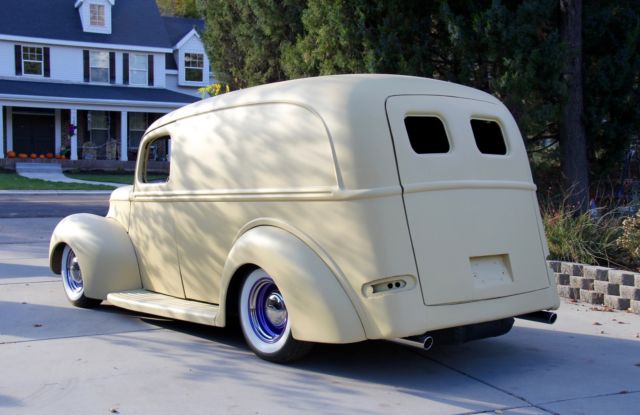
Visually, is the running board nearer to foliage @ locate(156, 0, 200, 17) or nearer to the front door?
the front door

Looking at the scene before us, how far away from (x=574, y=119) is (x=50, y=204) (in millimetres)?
14001

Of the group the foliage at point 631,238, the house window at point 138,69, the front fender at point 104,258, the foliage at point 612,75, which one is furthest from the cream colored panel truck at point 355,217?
the house window at point 138,69

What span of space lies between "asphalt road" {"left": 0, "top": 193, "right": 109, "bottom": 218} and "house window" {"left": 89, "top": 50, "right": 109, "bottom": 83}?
1569cm

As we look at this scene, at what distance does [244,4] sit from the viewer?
16734 mm

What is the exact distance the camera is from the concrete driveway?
4.92 meters

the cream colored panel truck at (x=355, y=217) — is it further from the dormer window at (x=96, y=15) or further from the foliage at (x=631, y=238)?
the dormer window at (x=96, y=15)

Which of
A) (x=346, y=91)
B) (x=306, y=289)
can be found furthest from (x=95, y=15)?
(x=306, y=289)

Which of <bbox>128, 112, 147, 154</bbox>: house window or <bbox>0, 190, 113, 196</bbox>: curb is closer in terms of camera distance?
<bbox>0, 190, 113, 196</bbox>: curb

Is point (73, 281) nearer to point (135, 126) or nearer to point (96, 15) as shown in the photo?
point (135, 126)

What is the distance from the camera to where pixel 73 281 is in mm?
8078

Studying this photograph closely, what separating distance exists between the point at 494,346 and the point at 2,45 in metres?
35.0

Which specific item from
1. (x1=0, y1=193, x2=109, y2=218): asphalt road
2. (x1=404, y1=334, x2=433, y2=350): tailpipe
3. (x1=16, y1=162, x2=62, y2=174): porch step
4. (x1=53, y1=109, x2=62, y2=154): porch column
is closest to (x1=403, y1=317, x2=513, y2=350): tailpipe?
(x1=404, y1=334, x2=433, y2=350): tailpipe

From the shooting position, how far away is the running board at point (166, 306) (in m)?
6.27

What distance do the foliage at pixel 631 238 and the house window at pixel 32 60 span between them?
34.0m
